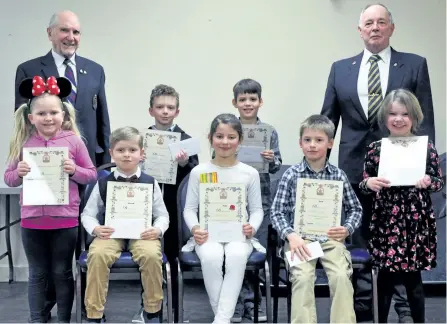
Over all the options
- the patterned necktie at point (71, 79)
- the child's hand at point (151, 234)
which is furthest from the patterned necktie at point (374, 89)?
the patterned necktie at point (71, 79)

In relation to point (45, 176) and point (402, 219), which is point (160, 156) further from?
point (402, 219)

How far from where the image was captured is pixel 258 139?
4.22m

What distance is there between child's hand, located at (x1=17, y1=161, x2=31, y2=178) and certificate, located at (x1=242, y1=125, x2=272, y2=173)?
137cm

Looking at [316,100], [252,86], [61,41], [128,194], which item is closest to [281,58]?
[316,100]

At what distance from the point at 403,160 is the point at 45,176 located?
7.02ft

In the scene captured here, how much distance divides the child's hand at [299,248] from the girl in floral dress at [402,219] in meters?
0.48

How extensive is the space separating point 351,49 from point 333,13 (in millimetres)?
362

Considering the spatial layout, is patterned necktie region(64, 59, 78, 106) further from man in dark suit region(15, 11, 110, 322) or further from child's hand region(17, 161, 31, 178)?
child's hand region(17, 161, 31, 178)

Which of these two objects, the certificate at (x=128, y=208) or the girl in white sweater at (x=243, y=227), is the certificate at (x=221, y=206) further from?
the certificate at (x=128, y=208)

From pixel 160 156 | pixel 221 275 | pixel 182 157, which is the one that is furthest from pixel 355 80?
pixel 221 275

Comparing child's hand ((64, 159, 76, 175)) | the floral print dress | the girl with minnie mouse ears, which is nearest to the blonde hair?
the girl with minnie mouse ears

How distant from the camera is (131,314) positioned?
15.2 ft

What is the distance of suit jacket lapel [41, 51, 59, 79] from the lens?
4.37 m

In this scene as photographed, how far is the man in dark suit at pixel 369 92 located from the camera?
13.7ft
